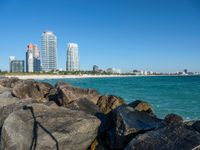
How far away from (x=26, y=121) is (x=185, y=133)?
4.65m

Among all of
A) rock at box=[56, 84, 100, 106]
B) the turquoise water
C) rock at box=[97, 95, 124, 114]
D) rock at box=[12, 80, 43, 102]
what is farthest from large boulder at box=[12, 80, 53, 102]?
the turquoise water

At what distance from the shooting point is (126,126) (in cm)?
909

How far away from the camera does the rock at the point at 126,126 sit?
9.01m

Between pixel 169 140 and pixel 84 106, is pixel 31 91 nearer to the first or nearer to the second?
pixel 84 106

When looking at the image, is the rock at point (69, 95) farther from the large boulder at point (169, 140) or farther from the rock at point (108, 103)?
the large boulder at point (169, 140)

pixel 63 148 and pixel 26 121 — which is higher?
pixel 26 121

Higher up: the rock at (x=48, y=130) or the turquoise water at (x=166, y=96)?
the rock at (x=48, y=130)

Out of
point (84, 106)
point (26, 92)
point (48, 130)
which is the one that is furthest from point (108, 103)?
point (48, 130)

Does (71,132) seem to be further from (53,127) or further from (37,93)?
(37,93)

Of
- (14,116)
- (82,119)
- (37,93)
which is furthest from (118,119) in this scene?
(37,93)

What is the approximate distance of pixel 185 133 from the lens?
7.02 metres

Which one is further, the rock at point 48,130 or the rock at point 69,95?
the rock at point 69,95

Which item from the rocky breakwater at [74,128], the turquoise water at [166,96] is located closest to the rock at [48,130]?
the rocky breakwater at [74,128]

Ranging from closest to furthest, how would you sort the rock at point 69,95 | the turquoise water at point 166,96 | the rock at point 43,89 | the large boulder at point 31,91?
the rock at point 69,95 → the large boulder at point 31,91 → the rock at point 43,89 → the turquoise water at point 166,96
